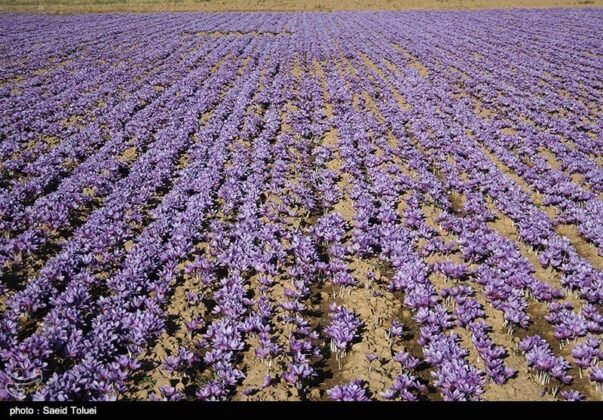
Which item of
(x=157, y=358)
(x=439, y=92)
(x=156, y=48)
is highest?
(x=156, y=48)

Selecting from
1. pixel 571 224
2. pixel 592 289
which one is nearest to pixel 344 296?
pixel 592 289

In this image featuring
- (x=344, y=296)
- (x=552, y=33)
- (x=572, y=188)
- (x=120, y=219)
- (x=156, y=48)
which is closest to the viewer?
(x=344, y=296)

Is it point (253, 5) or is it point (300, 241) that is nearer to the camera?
point (300, 241)

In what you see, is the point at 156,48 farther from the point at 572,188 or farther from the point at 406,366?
the point at 406,366

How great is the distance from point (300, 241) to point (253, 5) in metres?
70.1

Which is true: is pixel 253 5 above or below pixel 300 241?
above

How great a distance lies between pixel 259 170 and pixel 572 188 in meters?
9.57

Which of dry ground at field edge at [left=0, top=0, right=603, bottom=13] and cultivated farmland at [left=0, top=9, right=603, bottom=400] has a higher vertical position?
dry ground at field edge at [left=0, top=0, right=603, bottom=13]

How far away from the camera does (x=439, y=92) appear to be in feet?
72.5

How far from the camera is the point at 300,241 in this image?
30.5 ft

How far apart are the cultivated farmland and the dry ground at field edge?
49.6 metres

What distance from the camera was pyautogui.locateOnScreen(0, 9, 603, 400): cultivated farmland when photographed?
626 centimetres

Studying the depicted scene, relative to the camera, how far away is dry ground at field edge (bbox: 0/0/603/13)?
62.3 m

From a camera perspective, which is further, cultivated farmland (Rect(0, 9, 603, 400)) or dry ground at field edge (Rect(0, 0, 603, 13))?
dry ground at field edge (Rect(0, 0, 603, 13))
